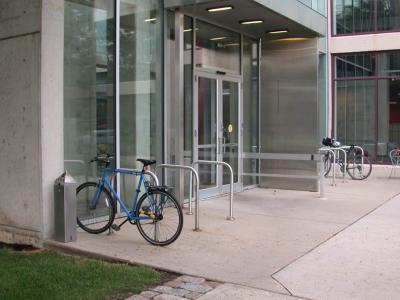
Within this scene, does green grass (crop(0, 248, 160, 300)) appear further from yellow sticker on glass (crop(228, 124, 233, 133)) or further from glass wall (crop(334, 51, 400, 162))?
glass wall (crop(334, 51, 400, 162))

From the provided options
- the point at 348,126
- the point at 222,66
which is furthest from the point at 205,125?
the point at 348,126

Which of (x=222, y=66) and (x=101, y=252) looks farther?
(x=222, y=66)

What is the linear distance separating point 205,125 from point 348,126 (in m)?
8.88

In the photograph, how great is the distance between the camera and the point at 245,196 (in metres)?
10.5

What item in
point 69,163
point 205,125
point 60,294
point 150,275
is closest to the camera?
point 60,294

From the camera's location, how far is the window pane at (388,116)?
1695 centimetres

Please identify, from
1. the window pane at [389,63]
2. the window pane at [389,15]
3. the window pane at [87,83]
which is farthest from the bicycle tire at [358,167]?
the window pane at [87,83]

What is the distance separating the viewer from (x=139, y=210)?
646 cm

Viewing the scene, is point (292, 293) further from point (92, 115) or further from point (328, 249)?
point (92, 115)

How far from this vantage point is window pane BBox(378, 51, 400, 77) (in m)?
16.8

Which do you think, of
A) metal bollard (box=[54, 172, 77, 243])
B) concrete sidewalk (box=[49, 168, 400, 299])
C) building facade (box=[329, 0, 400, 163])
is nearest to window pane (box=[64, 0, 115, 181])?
metal bollard (box=[54, 172, 77, 243])

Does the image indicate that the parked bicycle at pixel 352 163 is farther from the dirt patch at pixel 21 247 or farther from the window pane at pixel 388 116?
the dirt patch at pixel 21 247

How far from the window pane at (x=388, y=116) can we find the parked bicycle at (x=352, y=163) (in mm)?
3191

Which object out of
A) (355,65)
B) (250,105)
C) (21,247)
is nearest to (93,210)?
(21,247)
